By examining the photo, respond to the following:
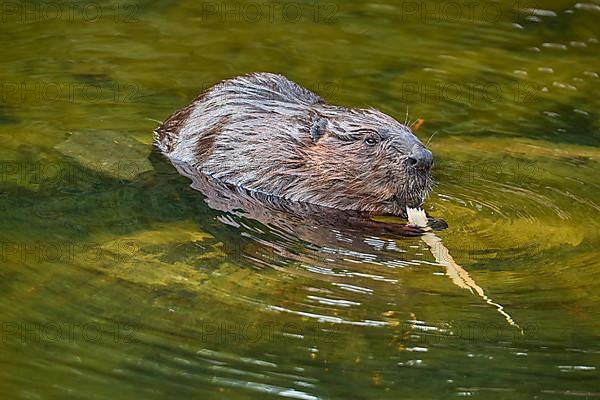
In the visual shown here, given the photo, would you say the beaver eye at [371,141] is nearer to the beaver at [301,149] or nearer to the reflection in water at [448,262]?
the beaver at [301,149]

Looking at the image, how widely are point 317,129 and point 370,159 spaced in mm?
354

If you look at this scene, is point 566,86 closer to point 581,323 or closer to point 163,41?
point 163,41

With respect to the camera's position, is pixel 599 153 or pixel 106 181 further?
pixel 599 153

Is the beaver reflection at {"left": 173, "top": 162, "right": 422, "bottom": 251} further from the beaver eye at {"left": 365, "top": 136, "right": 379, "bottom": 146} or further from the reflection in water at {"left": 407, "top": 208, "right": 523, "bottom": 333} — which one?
the beaver eye at {"left": 365, "top": 136, "right": 379, "bottom": 146}

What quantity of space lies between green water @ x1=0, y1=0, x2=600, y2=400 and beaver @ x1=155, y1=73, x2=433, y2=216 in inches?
9.5

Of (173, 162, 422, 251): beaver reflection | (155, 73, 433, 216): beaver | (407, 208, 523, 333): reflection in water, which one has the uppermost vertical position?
(155, 73, 433, 216): beaver

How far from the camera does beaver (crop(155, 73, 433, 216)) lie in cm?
651

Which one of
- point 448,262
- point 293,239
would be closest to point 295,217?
point 293,239

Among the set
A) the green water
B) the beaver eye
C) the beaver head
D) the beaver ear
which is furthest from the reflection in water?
the beaver ear

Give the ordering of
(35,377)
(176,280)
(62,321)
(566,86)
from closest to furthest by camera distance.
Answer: (35,377) → (62,321) → (176,280) → (566,86)

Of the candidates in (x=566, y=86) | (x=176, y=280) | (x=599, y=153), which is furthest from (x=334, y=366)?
(x=566, y=86)

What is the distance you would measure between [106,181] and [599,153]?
9.72ft

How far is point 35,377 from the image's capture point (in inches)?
166

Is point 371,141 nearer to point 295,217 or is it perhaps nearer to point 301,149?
A: point 301,149
